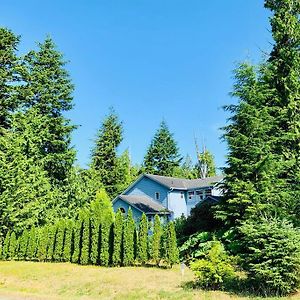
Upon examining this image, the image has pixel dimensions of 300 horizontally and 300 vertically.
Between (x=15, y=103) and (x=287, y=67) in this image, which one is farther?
(x=15, y=103)

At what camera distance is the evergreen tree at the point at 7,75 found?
91.9 feet

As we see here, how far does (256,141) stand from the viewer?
52.6 ft

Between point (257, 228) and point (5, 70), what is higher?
point (5, 70)

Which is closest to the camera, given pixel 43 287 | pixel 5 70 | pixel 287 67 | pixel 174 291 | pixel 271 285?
pixel 271 285

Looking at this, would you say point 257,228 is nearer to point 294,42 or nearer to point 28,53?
point 294,42

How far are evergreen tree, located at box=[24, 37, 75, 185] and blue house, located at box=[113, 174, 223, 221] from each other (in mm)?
8088

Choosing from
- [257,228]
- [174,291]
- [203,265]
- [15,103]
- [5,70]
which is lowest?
[174,291]

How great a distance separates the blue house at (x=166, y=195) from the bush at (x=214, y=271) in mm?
24152

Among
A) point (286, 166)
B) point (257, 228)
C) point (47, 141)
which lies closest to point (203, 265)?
point (257, 228)

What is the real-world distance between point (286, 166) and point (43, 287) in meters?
11.1

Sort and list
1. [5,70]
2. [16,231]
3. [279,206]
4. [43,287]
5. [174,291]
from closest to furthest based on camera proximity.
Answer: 1. [174,291]
2. [43,287]
3. [279,206]
4. [16,231]
5. [5,70]

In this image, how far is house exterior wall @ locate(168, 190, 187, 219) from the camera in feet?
124

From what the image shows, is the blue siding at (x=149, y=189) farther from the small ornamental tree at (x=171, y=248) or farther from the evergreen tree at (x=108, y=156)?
the small ornamental tree at (x=171, y=248)

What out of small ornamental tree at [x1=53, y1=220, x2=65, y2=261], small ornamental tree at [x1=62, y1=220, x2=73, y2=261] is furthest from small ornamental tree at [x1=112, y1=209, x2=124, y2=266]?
small ornamental tree at [x1=53, y1=220, x2=65, y2=261]
